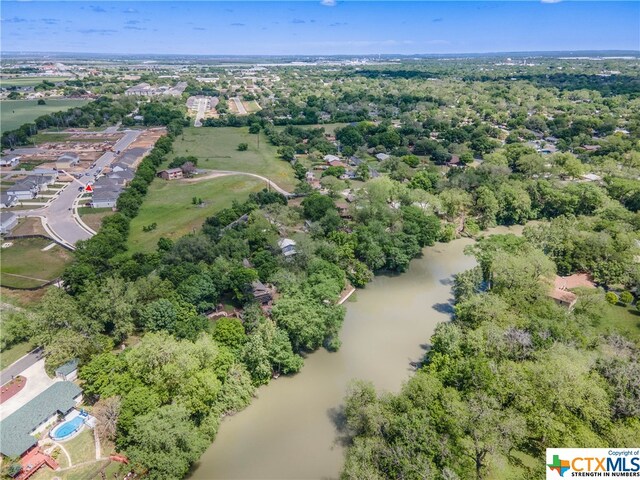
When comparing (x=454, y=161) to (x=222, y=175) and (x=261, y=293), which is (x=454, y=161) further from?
(x=261, y=293)

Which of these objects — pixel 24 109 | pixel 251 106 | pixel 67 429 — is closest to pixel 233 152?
pixel 251 106

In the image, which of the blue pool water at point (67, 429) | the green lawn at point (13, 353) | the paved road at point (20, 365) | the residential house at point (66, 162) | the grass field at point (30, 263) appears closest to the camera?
the blue pool water at point (67, 429)

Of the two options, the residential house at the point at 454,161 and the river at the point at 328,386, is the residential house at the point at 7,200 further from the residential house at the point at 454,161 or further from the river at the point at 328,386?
the residential house at the point at 454,161

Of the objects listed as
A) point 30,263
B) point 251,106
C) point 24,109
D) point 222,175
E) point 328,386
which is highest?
point 24,109

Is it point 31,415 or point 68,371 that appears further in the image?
point 68,371

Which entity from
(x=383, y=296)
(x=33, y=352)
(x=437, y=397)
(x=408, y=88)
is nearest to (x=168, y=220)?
(x=33, y=352)

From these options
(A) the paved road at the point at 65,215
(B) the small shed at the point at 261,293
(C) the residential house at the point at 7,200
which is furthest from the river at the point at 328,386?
(C) the residential house at the point at 7,200

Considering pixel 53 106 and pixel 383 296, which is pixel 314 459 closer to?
pixel 383 296
